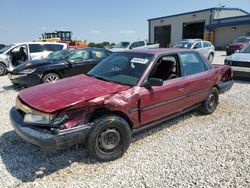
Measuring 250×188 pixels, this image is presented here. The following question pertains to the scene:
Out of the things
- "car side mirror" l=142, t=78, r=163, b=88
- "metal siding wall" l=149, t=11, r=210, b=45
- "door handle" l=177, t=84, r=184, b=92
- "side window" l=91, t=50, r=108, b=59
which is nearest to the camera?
"car side mirror" l=142, t=78, r=163, b=88

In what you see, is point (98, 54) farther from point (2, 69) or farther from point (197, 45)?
point (197, 45)

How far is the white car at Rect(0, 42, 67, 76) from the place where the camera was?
12.0 metres

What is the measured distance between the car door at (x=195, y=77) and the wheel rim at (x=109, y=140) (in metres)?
1.71

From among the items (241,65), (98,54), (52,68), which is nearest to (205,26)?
(241,65)

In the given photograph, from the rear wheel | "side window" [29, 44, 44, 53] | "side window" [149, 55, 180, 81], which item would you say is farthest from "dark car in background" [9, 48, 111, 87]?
the rear wheel

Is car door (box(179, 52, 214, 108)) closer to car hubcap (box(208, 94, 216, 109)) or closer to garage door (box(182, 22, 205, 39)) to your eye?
car hubcap (box(208, 94, 216, 109))

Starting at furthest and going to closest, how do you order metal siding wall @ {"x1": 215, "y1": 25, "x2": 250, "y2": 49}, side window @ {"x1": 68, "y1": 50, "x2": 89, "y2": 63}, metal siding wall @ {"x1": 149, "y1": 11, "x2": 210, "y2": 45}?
1. metal siding wall @ {"x1": 149, "y1": 11, "x2": 210, "y2": 45}
2. metal siding wall @ {"x1": 215, "y1": 25, "x2": 250, "y2": 49}
3. side window @ {"x1": 68, "y1": 50, "x2": 89, "y2": 63}

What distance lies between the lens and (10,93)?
7.88 meters

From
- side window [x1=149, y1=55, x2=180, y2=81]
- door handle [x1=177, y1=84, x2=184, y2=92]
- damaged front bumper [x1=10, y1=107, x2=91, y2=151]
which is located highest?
side window [x1=149, y1=55, x2=180, y2=81]

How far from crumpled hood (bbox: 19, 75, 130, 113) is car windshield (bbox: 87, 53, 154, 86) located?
8.3 inches

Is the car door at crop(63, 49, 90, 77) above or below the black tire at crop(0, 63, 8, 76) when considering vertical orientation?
above

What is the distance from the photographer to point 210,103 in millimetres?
5449

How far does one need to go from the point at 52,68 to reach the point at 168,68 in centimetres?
450

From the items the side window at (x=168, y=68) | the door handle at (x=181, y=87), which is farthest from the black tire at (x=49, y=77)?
the door handle at (x=181, y=87)
